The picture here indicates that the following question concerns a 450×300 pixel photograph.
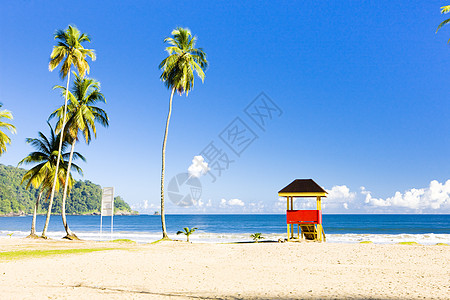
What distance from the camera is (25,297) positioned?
24.7ft

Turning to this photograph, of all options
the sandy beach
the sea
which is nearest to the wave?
the sea

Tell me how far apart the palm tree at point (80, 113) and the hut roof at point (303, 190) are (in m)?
15.6

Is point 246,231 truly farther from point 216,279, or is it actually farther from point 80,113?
point 216,279

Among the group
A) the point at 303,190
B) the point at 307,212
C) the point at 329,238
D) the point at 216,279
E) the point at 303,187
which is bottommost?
the point at 329,238

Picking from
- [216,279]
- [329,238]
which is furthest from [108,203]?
[329,238]

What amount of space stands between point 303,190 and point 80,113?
57.4 feet

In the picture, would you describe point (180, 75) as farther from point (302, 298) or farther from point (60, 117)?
point (302, 298)

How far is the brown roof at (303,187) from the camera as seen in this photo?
24578mm

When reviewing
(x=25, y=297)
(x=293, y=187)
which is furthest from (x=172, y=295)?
(x=293, y=187)

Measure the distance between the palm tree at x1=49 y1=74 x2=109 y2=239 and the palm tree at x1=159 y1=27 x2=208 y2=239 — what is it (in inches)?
244

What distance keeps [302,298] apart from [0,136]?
2926cm

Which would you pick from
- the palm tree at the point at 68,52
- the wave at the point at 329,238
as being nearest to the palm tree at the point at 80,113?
the palm tree at the point at 68,52

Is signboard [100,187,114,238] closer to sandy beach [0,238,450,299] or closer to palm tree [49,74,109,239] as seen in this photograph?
palm tree [49,74,109,239]

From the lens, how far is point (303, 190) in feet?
80.8
